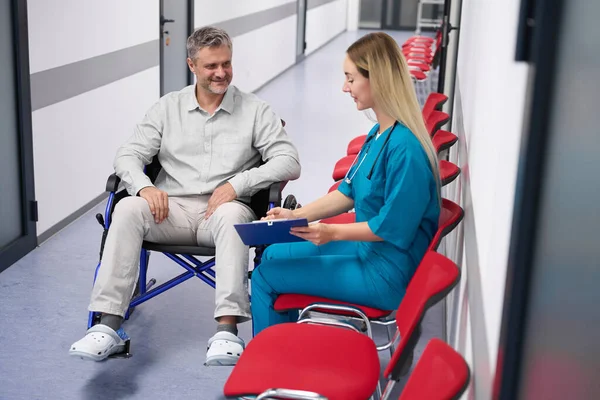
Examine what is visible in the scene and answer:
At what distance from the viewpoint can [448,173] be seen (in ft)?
8.97

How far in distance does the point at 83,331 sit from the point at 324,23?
11147mm

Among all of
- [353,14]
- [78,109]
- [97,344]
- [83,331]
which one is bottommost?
[83,331]

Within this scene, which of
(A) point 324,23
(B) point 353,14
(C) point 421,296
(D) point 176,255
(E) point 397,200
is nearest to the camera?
(C) point 421,296

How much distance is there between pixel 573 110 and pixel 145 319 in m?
2.76

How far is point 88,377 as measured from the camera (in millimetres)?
2744

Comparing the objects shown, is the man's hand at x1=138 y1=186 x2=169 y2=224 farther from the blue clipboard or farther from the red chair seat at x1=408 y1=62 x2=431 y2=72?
the red chair seat at x1=408 y1=62 x2=431 y2=72

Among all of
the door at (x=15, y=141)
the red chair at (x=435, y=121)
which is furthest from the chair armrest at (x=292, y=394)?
the door at (x=15, y=141)

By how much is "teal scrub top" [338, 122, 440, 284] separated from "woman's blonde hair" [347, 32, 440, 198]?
0.12ft

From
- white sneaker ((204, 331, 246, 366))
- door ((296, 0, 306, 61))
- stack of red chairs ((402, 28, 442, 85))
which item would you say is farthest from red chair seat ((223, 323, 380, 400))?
door ((296, 0, 306, 61))

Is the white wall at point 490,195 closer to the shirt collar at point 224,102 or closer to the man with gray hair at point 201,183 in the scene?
the man with gray hair at point 201,183

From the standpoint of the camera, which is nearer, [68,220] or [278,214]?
[278,214]

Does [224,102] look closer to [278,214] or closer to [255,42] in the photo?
[278,214]

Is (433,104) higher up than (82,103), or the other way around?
(433,104)

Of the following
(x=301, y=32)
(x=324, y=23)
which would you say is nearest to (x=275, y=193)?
(x=301, y=32)
